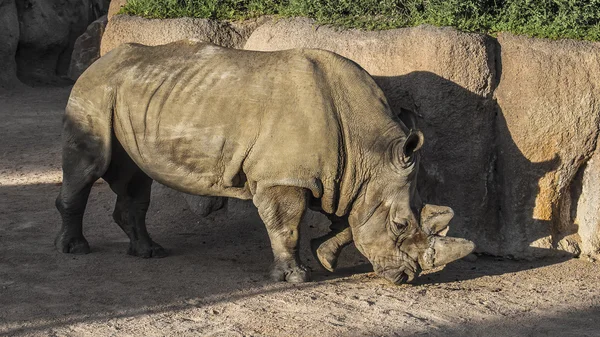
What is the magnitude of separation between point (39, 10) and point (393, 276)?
13.3 m

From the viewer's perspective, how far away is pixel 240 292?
22.6 feet

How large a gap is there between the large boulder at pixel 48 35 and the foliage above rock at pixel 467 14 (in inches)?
414

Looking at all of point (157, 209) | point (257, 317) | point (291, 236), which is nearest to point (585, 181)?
point (291, 236)

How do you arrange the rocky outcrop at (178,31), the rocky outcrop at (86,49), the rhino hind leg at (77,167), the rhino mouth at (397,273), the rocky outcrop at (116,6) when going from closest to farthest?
the rhino mouth at (397,273) < the rhino hind leg at (77,167) < the rocky outcrop at (178,31) < the rocky outcrop at (116,6) < the rocky outcrop at (86,49)

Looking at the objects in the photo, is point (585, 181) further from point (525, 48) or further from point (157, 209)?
point (157, 209)

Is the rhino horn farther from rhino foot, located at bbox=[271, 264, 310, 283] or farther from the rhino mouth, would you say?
rhino foot, located at bbox=[271, 264, 310, 283]

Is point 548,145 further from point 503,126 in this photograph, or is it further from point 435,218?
point 435,218

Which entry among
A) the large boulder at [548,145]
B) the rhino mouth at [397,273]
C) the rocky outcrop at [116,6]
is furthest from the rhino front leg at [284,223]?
the rocky outcrop at [116,6]

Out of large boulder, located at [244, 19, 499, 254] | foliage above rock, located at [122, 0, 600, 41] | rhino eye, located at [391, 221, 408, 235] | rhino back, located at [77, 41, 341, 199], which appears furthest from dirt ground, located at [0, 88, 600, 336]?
foliage above rock, located at [122, 0, 600, 41]

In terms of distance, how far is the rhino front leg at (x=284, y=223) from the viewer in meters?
6.98

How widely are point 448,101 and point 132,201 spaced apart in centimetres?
279

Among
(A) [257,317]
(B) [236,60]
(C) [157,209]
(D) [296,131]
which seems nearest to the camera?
(A) [257,317]

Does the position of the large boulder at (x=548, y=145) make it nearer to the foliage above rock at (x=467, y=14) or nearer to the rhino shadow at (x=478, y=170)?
the rhino shadow at (x=478, y=170)

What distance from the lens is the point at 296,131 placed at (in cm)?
691
